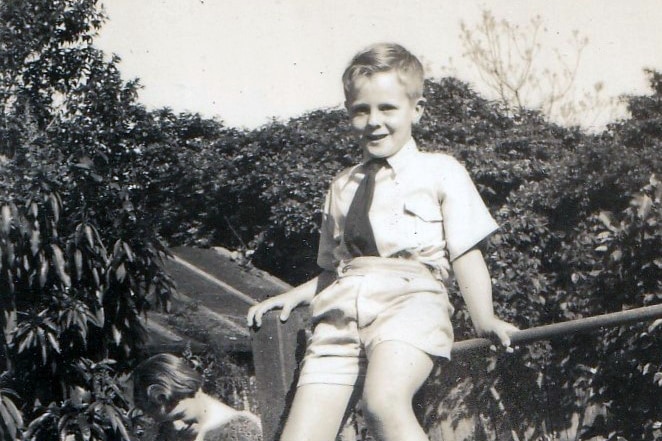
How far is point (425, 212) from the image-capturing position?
195 cm

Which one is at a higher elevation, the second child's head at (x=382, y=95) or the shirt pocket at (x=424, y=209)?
the second child's head at (x=382, y=95)

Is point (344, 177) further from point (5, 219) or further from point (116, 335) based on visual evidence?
point (116, 335)

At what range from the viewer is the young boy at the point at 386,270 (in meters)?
1.75

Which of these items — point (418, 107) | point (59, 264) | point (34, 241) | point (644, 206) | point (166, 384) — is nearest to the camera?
point (418, 107)

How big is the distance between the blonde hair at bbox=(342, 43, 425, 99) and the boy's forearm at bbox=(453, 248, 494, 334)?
45 cm

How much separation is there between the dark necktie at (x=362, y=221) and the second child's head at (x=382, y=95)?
0.20 feet

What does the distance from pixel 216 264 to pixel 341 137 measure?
2.73 m

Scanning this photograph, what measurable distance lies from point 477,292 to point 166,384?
1.53m

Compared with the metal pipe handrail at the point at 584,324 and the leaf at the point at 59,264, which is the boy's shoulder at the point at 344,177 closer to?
the metal pipe handrail at the point at 584,324

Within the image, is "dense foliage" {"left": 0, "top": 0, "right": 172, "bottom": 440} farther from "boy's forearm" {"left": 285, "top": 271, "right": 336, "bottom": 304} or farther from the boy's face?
the boy's face

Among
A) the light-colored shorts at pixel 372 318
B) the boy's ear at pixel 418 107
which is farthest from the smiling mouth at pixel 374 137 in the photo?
the light-colored shorts at pixel 372 318

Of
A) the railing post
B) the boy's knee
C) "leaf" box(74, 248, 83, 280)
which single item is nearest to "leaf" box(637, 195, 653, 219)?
the railing post

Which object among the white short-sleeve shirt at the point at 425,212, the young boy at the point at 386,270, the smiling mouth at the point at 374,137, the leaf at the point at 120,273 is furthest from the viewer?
the leaf at the point at 120,273

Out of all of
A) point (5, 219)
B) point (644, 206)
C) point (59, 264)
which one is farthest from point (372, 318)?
point (59, 264)
